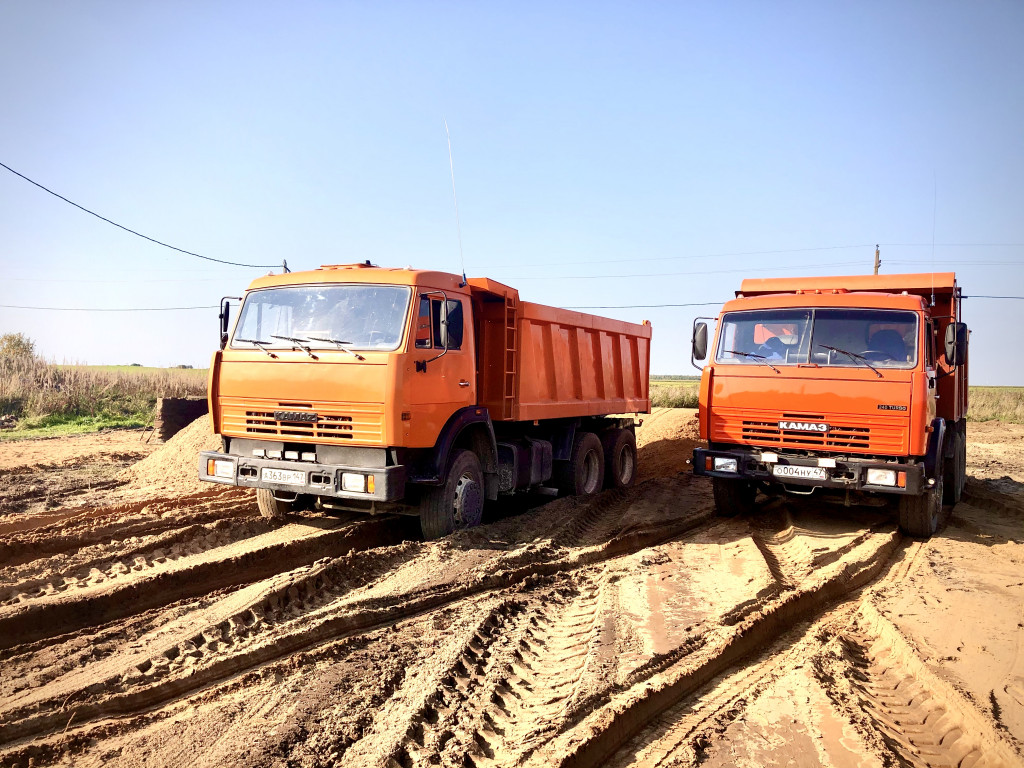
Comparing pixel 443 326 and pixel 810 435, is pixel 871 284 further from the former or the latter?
pixel 443 326

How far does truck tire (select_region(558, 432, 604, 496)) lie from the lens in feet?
36.2

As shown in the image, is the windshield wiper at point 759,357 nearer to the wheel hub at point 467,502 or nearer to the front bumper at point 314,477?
the wheel hub at point 467,502

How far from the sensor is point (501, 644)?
501 centimetres

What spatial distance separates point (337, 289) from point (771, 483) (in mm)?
5469

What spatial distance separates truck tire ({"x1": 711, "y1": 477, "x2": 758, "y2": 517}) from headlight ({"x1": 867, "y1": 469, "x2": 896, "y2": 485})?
5.47ft

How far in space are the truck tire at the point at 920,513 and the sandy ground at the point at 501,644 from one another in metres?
0.18

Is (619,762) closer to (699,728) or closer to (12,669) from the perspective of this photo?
(699,728)

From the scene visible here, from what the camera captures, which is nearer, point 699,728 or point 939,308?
point 699,728

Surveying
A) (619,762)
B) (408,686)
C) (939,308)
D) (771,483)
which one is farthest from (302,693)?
(939,308)

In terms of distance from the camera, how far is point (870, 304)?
8742mm

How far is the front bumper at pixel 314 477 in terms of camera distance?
6.95 metres

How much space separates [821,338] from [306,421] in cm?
594

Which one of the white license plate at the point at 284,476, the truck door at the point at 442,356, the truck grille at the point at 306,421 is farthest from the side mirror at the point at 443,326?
the white license plate at the point at 284,476

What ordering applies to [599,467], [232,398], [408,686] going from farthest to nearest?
[599,467]
[232,398]
[408,686]
